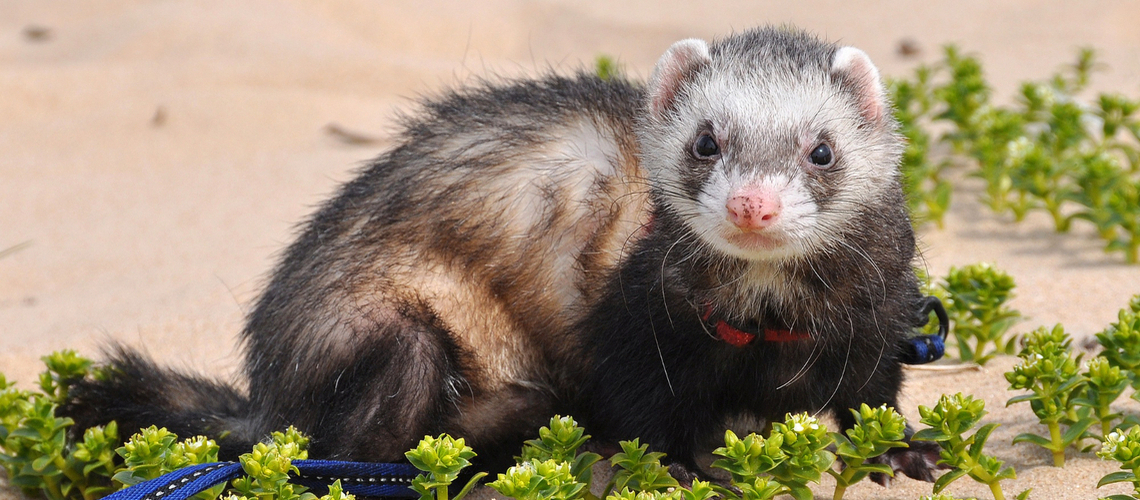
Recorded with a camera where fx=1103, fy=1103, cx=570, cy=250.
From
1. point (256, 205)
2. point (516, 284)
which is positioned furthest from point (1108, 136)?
point (256, 205)

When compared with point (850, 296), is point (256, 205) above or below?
below

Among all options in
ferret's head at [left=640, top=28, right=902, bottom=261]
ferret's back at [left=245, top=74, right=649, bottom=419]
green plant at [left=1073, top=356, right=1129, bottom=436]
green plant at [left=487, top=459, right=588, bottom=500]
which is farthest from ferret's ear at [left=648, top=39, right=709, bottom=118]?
green plant at [left=1073, top=356, right=1129, bottom=436]

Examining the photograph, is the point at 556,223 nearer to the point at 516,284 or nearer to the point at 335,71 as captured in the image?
the point at 516,284

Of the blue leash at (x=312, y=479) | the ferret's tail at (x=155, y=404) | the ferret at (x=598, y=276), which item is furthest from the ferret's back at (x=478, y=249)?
the blue leash at (x=312, y=479)

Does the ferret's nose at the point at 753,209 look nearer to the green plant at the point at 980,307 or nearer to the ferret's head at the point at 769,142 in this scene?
the ferret's head at the point at 769,142

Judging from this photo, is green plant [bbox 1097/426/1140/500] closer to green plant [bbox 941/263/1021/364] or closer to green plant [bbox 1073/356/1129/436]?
green plant [bbox 1073/356/1129/436]
